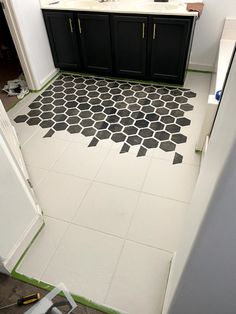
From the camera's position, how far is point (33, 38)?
9.16ft

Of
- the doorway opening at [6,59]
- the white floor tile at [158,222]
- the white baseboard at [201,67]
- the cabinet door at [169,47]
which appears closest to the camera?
the white floor tile at [158,222]

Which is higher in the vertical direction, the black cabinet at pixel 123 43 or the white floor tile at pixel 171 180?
the black cabinet at pixel 123 43

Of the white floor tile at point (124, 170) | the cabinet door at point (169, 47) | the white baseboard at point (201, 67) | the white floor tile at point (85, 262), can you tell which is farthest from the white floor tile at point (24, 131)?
the white baseboard at point (201, 67)

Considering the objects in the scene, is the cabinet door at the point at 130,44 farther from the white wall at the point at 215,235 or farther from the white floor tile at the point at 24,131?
the white wall at the point at 215,235

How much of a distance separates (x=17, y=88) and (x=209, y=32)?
2.58 meters

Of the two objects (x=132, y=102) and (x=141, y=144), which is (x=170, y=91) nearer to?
(x=132, y=102)

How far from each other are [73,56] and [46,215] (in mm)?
2288

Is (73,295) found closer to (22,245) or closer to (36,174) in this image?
(22,245)

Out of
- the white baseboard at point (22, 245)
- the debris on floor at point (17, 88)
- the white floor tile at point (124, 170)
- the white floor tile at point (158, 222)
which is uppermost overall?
the white baseboard at point (22, 245)

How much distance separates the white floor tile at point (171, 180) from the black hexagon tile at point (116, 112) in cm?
12

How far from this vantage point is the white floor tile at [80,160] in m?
2.04

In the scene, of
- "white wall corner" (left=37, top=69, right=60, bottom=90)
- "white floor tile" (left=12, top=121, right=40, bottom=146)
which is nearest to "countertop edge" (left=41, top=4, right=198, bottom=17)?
"white wall corner" (left=37, top=69, right=60, bottom=90)

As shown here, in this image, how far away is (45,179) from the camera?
1.99 meters

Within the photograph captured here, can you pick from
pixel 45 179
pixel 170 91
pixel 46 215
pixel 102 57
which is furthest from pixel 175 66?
pixel 46 215
